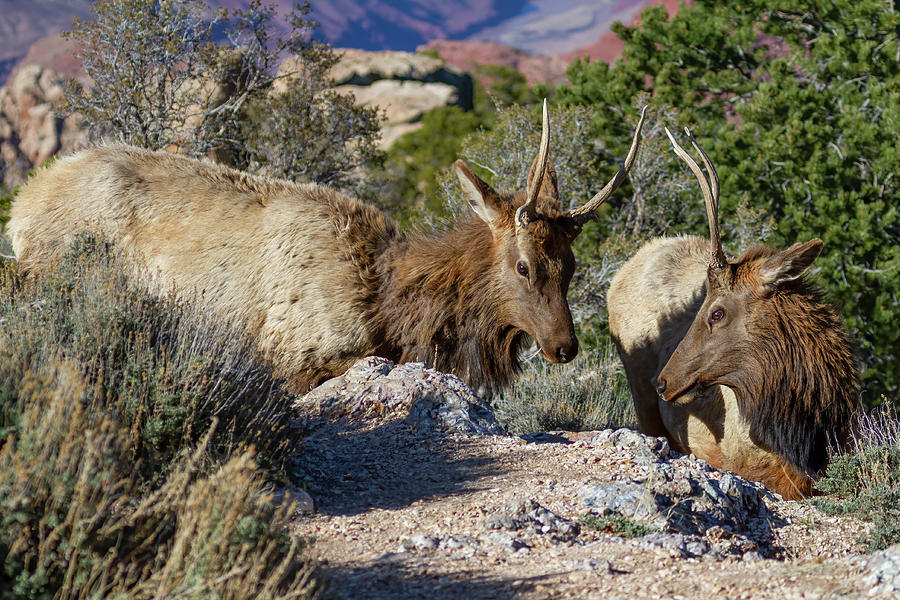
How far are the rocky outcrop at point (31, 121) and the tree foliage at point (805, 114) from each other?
39.7ft

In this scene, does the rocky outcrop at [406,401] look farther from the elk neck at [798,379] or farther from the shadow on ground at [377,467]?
the elk neck at [798,379]

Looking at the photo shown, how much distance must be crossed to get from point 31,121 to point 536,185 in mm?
19023

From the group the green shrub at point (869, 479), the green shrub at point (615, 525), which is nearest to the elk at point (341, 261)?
the green shrub at point (869, 479)

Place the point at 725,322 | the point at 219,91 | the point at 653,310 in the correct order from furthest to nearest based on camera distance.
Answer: the point at 219,91 < the point at 653,310 < the point at 725,322

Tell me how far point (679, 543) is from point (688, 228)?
398 inches

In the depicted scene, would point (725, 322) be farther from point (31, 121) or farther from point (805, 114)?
point (31, 121)

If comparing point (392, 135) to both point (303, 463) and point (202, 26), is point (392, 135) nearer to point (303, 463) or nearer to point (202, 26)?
point (202, 26)

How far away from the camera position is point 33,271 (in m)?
7.73

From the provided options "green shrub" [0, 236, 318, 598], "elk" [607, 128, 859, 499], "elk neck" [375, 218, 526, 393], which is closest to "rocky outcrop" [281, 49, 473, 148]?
"elk neck" [375, 218, 526, 393]

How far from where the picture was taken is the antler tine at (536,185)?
22.3 ft

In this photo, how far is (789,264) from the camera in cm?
618

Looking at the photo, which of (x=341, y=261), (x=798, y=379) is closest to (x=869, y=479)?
(x=798, y=379)

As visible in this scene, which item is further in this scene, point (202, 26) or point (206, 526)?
A: point (202, 26)

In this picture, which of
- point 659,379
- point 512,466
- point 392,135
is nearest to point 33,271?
point 512,466
